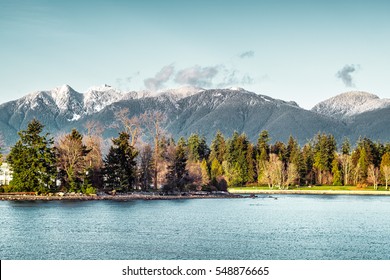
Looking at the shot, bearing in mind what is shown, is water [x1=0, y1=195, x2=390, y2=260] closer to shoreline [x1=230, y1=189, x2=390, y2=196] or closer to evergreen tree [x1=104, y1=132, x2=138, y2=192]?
evergreen tree [x1=104, y1=132, x2=138, y2=192]

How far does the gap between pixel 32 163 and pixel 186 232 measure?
41.2 m

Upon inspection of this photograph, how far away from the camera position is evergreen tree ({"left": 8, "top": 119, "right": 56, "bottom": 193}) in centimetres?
8488

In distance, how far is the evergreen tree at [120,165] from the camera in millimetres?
91688

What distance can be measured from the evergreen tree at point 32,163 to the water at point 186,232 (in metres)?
9.82

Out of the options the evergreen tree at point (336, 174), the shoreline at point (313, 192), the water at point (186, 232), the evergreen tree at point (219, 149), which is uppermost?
the evergreen tree at point (219, 149)

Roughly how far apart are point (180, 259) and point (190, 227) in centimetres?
1689

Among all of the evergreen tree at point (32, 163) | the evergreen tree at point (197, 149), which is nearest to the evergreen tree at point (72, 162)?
the evergreen tree at point (32, 163)

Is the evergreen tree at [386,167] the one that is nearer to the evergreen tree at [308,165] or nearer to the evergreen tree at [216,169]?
the evergreen tree at [308,165]

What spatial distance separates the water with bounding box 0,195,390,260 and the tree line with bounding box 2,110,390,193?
11.9 m

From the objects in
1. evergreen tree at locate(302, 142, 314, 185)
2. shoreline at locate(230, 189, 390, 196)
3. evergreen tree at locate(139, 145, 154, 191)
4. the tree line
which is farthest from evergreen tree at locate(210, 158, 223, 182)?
evergreen tree at locate(139, 145, 154, 191)

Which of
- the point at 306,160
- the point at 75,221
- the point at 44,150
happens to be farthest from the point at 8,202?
the point at 306,160

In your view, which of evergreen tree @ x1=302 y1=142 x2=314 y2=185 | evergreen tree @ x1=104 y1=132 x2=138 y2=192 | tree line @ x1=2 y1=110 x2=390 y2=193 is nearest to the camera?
tree line @ x1=2 y1=110 x2=390 y2=193
